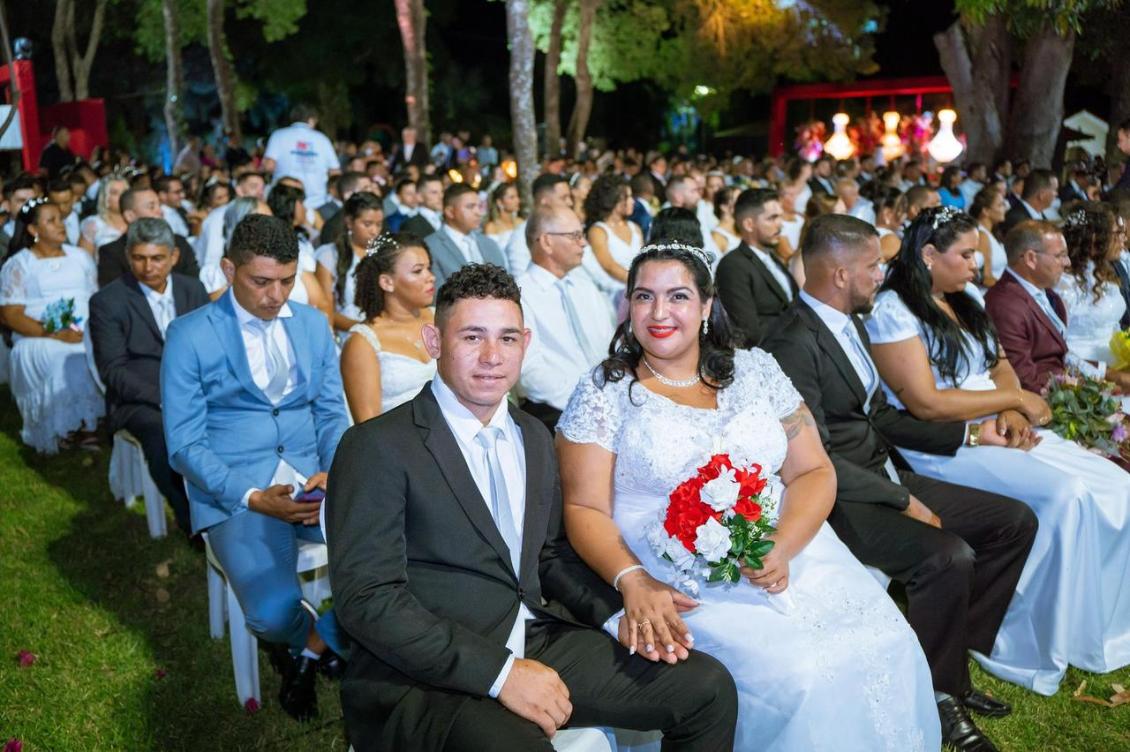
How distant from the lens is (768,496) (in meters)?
3.18

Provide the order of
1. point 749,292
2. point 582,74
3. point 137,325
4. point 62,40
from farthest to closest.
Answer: point 62,40 → point 582,74 → point 749,292 → point 137,325

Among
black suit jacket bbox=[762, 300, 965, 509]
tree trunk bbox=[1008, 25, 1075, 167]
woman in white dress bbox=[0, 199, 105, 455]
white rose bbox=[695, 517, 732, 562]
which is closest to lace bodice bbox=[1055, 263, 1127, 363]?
black suit jacket bbox=[762, 300, 965, 509]

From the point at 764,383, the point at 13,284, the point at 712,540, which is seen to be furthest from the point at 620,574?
the point at 13,284

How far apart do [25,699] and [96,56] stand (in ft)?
122

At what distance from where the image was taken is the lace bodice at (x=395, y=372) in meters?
4.69

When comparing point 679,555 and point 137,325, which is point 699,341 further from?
point 137,325

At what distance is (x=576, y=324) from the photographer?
237 inches

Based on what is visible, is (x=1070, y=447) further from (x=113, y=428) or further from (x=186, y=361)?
(x=113, y=428)

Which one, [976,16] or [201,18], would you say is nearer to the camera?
[976,16]

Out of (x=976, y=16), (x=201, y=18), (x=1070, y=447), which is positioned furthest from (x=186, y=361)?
(x=201, y=18)

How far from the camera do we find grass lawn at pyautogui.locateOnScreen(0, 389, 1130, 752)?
3.97 m

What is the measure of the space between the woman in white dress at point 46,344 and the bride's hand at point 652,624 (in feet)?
19.0

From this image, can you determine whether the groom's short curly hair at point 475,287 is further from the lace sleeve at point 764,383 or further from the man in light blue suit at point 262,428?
the man in light blue suit at point 262,428

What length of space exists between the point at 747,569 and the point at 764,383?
0.77 meters
